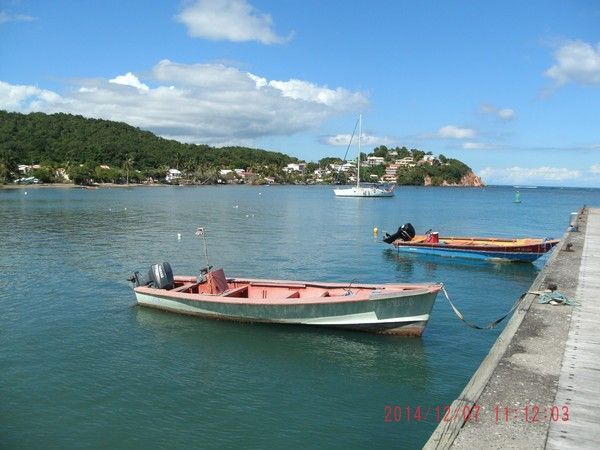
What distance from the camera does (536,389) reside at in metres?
7.78

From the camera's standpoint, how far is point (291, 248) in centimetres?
3484

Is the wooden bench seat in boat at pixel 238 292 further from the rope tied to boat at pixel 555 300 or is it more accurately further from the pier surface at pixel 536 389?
the rope tied to boat at pixel 555 300

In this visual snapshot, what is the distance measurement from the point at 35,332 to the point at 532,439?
15.0 m

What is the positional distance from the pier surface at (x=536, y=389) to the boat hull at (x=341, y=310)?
9.65ft

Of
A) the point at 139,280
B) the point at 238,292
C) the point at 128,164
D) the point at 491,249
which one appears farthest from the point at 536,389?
the point at 128,164

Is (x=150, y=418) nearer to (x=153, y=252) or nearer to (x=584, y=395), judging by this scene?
(x=584, y=395)

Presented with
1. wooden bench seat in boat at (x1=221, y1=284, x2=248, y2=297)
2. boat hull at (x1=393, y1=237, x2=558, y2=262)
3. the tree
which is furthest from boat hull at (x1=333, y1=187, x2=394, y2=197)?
the tree

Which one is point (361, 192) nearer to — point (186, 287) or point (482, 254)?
point (482, 254)

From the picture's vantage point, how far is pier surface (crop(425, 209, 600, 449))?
6426 millimetres

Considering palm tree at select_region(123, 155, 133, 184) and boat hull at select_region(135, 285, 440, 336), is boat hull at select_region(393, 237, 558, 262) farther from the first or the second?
palm tree at select_region(123, 155, 133, 184)

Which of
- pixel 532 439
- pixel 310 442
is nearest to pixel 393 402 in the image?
pixel 310 442

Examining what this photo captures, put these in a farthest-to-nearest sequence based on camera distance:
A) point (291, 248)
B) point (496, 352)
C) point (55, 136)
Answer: point (55, 136) < point (291, 248) < point (496, 352)

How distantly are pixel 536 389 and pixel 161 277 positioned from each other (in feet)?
44.3

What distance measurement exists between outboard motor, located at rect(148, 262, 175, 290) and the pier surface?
38.8ft
